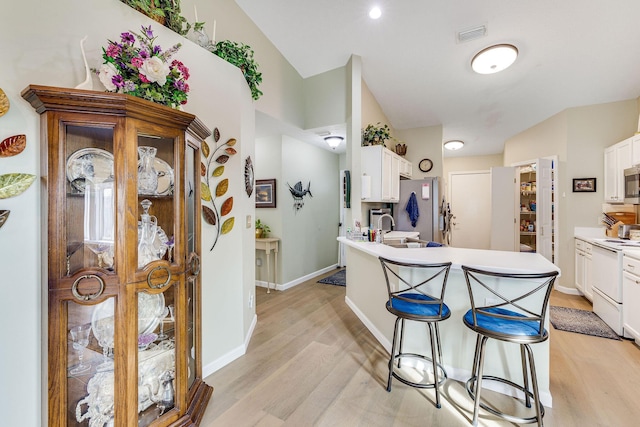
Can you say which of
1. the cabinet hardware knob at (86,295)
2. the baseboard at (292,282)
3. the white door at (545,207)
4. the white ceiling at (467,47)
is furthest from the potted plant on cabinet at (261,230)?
the white door at (545,207)

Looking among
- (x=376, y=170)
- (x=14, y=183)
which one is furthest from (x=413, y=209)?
(x=14, y=183)

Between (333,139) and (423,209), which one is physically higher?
(333,139)

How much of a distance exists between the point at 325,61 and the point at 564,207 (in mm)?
4363

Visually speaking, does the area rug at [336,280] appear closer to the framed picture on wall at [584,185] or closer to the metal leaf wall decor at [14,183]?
the framed picture on wall at [584,185]

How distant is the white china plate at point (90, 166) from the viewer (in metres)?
1.35

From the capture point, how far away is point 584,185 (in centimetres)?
416

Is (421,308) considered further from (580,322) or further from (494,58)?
(494,58)

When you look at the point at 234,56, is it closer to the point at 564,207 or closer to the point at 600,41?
the point at 600,41

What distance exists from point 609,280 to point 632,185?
49.7 inches

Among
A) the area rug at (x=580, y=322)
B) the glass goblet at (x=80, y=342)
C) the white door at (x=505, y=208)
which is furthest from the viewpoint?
the white door at (x=505, y=208)

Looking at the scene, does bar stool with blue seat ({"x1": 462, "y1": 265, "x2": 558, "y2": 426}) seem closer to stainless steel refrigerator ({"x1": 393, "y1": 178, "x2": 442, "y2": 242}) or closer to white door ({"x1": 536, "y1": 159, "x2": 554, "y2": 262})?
stainless steel refrigerator ({"x1": 393, "y1": 178, "x2": 442, "y2": 242})

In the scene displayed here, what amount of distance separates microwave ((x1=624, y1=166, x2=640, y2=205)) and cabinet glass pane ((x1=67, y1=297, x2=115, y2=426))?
5.22 meters

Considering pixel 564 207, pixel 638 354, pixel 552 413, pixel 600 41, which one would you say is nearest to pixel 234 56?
pixel 552 413

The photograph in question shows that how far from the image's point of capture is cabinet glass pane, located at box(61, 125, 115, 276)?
1343 millimetres
